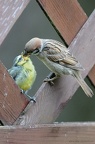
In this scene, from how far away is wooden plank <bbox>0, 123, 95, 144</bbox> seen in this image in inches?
102

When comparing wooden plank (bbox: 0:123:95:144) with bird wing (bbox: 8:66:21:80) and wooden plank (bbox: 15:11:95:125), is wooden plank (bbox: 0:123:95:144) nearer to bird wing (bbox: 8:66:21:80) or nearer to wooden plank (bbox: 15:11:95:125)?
wooden plank (bbox: 15:11:95:125)

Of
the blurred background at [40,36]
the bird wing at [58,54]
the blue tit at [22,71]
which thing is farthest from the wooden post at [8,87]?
the blurred background at [40,36]

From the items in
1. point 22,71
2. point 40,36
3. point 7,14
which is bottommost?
point 40,36

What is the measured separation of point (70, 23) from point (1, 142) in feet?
2.49

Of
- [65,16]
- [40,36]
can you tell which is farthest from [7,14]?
[40,36]

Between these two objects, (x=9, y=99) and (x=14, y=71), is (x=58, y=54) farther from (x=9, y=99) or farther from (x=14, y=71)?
(x=9, y=99)

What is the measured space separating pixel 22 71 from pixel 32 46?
0.48 feet

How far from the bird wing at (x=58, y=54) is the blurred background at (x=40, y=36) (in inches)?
75.6

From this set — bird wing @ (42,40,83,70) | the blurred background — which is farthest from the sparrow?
the blurred background

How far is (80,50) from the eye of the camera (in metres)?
3.04

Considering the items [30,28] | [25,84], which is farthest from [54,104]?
[30,28]

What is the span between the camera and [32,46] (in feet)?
9.73

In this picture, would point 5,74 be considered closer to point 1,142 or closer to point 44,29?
point 1,142

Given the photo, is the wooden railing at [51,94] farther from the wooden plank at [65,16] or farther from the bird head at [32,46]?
the bird head at [32,46]
